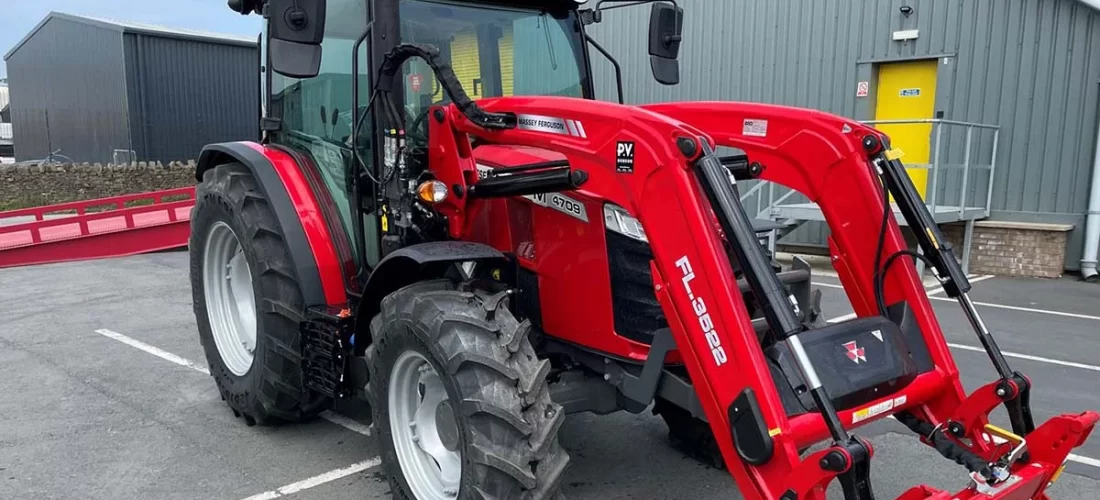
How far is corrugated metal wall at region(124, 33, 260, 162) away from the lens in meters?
22.6

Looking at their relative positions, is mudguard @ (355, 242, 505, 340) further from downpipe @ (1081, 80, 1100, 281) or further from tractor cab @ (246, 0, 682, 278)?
downpipe @ (1081, 80, 1100, 281)

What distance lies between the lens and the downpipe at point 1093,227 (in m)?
9.47

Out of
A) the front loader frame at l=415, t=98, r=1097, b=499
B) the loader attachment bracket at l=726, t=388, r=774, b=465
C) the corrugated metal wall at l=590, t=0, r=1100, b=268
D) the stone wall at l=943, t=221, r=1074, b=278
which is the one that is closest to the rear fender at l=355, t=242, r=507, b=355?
the front loader frame at l=415, t=98, r=1097, b=499

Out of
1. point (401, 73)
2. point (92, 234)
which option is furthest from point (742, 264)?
point (92, 234)

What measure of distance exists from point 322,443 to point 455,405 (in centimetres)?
172


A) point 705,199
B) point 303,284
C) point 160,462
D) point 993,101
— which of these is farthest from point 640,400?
point 993,101

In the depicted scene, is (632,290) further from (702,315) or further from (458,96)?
(458,96)

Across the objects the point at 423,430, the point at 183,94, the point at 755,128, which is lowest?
the point at 423,430

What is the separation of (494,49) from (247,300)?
Result: 6.93 ft

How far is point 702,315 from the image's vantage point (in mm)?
2531

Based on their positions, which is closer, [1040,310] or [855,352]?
[855,352]

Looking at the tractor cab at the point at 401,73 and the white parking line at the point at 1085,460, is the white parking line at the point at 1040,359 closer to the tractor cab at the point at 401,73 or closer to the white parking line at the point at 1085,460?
the white parking line at the point at 1085,460

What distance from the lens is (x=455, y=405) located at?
2.88 meters

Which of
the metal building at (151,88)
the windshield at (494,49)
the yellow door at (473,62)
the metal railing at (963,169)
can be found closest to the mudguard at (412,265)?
the windshield at (494,49)
